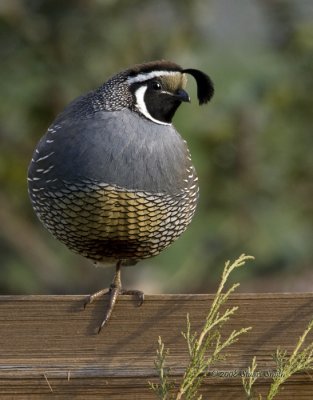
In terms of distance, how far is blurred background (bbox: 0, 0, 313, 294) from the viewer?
20.9ft

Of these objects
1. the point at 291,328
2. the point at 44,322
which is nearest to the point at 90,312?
the point at 44,322

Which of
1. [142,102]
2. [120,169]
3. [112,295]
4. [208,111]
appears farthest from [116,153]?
[208,111]

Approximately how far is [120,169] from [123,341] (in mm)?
627

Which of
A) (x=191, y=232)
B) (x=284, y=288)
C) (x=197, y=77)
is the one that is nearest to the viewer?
(x=197, y=77)

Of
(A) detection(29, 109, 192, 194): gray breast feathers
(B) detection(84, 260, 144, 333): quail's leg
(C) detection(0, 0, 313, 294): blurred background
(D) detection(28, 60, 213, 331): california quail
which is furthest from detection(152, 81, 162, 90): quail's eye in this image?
(C) detection(0, 0, 313, 294): blurred background

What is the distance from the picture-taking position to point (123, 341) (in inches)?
118

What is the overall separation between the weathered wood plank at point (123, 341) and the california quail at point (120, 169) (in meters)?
0.48

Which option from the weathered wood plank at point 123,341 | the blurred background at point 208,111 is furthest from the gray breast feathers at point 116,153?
the blurred background at point 208,111

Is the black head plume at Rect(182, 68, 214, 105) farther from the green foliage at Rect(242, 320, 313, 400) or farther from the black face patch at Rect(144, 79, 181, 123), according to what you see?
the green foliage at Rect(242, 320, 313, 400)

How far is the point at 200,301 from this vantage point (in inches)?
118

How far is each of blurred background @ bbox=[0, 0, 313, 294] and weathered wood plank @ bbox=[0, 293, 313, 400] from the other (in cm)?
314

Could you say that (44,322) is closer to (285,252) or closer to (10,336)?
(10,336)

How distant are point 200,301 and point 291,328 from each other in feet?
0.76

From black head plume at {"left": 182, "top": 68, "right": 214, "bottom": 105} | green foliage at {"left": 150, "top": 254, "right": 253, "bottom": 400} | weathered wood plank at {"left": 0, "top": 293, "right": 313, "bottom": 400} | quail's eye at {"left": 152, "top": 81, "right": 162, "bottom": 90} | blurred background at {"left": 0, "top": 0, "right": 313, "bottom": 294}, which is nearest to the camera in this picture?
green foliage at {"left": 150, "top": 254, "right": 253, "bottom": 400}
